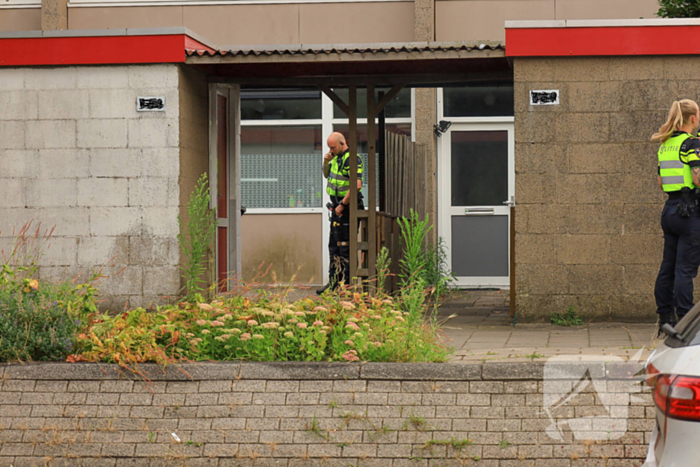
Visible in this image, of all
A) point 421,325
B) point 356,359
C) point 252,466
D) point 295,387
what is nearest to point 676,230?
point 421,325

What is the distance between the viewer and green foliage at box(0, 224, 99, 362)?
5.95 metres

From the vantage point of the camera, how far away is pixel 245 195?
1431 centimetres

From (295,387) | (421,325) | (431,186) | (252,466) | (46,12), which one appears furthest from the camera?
(46,12)

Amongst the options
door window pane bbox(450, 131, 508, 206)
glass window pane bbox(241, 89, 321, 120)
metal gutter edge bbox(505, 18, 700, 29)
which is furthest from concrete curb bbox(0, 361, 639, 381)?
glass window pane bbox(241, 89, 321, 120)

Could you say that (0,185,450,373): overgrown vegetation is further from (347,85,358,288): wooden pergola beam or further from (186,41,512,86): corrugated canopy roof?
(347,85,358,288): wooden pergola beam

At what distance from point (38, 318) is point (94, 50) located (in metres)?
3.98

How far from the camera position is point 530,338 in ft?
25.6

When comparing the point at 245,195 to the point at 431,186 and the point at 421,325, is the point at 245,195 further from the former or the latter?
the point at 421,325

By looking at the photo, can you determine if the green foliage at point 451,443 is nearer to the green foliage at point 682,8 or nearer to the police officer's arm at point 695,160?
the police officer's arm at point 695,160

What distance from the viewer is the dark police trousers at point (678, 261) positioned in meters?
7.21

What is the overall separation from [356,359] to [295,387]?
1.48 feet

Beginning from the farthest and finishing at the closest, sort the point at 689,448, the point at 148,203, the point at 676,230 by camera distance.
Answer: the point at 148,203 → the point at 676,230 → the point at 689,448

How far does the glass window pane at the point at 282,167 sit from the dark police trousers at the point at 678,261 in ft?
24.3

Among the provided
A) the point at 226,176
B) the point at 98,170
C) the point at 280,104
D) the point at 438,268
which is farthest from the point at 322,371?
the point at 280,104
